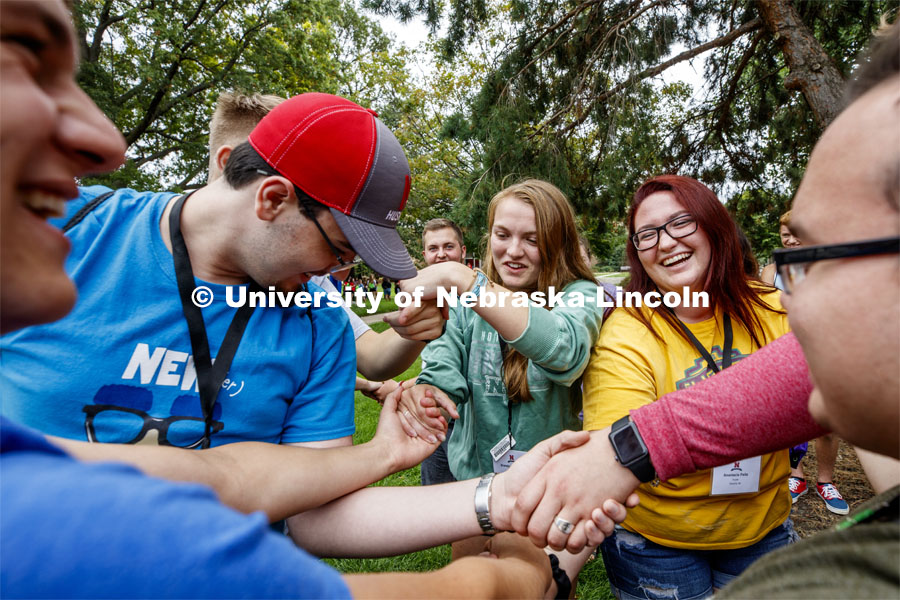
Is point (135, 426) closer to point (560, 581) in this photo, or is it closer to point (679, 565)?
point (560, 581)

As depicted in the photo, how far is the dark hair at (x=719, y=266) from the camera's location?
2.15m

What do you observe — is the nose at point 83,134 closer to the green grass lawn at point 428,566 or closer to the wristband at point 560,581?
the wristband at point 560,581

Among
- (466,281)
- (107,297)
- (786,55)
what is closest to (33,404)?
(107,297)

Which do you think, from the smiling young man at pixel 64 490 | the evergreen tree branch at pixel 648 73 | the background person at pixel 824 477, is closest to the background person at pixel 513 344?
the smiling young man at pixel 64 490

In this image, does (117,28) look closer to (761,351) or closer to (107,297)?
(107,297)

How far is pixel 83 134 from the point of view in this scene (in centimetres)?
72

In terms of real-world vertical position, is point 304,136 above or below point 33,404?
above

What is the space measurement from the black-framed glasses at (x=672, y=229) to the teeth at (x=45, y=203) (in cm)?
223

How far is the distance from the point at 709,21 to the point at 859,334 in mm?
7665

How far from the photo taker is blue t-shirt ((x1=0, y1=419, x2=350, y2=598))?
51cm

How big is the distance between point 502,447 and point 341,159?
1.57 metres

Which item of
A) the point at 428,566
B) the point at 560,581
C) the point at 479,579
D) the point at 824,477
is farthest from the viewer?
the point at 824,477

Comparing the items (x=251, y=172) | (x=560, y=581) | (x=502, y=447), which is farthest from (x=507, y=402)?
(x=251, y=172)

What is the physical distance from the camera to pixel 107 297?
1.52 m
